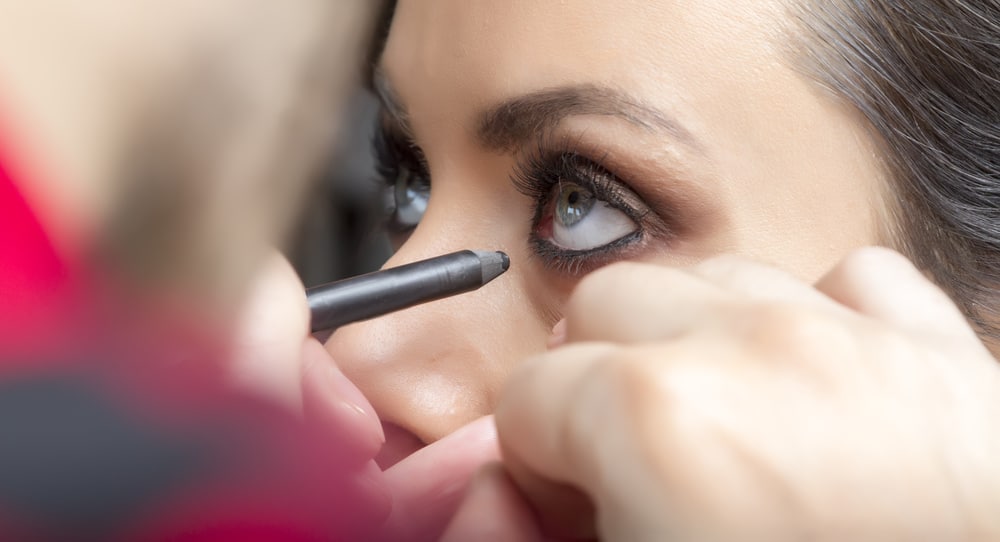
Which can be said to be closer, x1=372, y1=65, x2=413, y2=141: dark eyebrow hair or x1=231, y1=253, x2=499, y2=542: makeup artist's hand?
x1=231, y1=253, x2=499, y2=542: makeup artist's hand

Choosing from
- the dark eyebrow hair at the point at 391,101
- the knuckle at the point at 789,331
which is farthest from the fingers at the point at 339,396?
the dark eyebrow hair at the point at 391,101

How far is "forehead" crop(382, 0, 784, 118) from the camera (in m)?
0.51

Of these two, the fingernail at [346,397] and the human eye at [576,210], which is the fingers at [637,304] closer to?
the fingernail at [346,397]

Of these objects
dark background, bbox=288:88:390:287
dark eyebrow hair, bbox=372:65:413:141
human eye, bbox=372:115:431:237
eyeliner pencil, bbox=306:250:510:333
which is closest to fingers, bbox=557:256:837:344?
eyeliner pencil, bbox=306:250:510:333

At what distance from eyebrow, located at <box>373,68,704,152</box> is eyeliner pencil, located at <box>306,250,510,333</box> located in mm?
84

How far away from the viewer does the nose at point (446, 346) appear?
54cm

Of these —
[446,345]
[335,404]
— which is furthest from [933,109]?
[335,404]

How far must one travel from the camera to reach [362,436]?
1.01 ft

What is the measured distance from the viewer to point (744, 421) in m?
0.23

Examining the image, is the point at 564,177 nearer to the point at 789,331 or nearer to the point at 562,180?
the point at 562,180

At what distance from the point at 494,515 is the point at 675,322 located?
0.08 m

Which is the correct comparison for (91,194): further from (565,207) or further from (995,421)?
(565,207)

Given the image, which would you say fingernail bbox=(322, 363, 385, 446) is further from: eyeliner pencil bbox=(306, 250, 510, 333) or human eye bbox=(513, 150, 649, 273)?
human eye bbox=(513, 150, 649, 273)

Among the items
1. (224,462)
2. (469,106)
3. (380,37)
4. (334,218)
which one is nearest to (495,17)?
(469,106)
